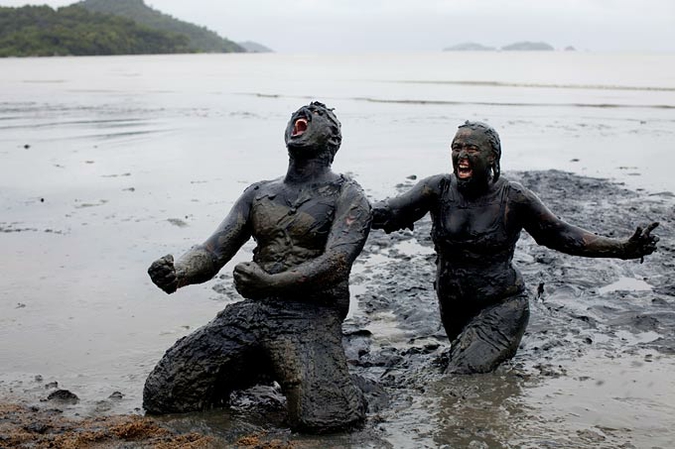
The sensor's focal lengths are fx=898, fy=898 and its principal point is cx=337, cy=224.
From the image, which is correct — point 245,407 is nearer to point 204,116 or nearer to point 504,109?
point 204,116

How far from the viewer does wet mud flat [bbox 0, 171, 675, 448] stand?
453 cm

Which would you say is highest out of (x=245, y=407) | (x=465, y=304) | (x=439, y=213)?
(x=439, y=213)

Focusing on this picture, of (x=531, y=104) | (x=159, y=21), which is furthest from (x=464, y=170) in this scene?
(x=159, y=21)

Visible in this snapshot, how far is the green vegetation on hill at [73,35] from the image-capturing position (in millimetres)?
92375

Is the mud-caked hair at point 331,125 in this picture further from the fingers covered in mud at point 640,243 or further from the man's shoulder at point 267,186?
the fingers covered in mud at point 640,243

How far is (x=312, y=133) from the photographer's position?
503 cm

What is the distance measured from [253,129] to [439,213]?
46.9 ft

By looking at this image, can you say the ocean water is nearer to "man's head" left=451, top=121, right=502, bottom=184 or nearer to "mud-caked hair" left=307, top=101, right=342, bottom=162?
"mud-caked hair" left=307, top=101, right=342, bottom=162

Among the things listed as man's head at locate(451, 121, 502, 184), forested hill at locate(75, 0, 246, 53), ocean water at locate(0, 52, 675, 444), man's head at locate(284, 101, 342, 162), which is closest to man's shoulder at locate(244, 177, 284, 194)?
man's head at locate(284, 101, 342, 162)

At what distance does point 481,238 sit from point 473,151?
562 millimetres

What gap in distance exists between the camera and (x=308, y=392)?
4543mm

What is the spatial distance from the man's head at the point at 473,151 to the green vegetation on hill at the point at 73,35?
88515 millimetres

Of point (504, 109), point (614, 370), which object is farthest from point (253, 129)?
point (614, 370)

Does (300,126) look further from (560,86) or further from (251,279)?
(560,86)
